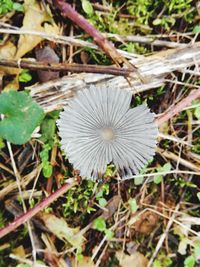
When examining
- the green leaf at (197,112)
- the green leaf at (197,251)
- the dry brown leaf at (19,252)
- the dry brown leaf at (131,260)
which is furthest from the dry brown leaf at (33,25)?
the green leaf at (197,251)

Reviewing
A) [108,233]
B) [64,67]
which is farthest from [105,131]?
[108,233]

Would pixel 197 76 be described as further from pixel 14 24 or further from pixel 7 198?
pixel 7 198

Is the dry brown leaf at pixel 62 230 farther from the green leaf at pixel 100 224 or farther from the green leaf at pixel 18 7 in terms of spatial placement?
the green leaf at pixel 18 7

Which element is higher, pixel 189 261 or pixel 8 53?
pixel 8 53

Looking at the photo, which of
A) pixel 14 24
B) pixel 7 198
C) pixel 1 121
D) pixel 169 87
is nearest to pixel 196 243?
pixel 169 87

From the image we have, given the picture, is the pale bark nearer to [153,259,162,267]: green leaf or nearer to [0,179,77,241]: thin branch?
[0,179,77,241]: thin branch

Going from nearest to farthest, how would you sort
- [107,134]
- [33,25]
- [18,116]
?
[107,134], [18,116], [33,25]

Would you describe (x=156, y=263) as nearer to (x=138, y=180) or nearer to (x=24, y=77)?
(x=138, y=180)

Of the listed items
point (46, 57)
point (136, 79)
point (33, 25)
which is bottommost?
point (136, 79)

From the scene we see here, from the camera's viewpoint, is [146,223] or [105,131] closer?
[105,131]
